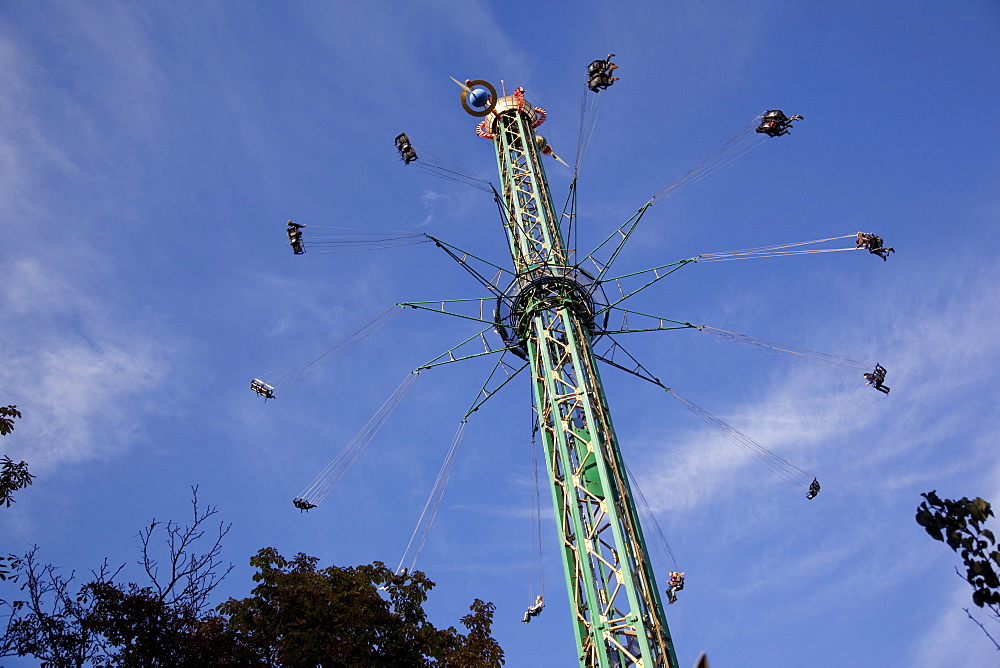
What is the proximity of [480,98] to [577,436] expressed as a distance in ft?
39.7

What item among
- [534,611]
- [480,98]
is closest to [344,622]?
[534,611]

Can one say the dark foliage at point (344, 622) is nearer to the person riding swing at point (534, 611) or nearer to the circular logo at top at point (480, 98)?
the person riding swing at point (534, 611)

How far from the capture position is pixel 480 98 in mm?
22953

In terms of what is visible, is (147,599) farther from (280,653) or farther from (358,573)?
(358,573)

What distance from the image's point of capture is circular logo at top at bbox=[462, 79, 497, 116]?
23.0 m

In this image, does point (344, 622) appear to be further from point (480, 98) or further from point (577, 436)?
point (480, 98)

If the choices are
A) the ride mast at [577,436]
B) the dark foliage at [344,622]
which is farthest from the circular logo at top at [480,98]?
the dark foliage at [344,622]

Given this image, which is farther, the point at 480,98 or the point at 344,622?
the point at 480,98

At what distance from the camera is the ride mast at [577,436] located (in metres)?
12.9

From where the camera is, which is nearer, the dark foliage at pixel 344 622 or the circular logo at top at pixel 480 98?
the dark foliage at pixel 344 622

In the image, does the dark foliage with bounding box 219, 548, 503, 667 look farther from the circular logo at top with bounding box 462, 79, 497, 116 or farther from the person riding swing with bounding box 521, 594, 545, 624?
the circular logo at top with bounding box 462, 79, 497, 116

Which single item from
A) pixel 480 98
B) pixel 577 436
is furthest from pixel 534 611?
pixel 480 98

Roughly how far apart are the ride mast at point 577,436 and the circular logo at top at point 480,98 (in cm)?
231

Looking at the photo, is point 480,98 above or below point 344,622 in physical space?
above
